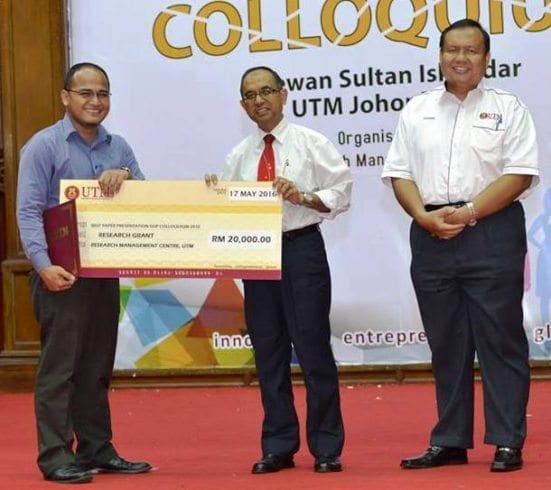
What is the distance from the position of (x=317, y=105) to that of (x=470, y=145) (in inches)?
128

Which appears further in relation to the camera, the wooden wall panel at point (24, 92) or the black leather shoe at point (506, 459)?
the wooden wall panel at point (24, 92)

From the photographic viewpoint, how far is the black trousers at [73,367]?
571 centimetres

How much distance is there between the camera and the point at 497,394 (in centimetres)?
565

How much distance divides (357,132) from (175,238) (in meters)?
3.21

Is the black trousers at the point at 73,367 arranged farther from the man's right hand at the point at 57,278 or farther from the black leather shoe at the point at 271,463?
the black leather shoe at the point at 271,463

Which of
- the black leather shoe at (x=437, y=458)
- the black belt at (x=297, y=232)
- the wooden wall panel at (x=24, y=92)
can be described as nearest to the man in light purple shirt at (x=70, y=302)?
the black belt at (x=297, y=232)

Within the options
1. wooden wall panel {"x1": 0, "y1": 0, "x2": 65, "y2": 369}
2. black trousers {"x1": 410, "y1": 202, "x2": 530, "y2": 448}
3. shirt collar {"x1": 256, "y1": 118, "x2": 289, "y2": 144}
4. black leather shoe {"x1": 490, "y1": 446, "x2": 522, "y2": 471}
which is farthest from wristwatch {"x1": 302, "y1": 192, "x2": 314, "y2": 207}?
wooden wall panel {"x1": 0, "y1": 0, "x2": 65, "y2": 369}

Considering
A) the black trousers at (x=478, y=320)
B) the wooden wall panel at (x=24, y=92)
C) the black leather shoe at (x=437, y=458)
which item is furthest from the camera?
the wooden wall panel at (x=24, y=92)

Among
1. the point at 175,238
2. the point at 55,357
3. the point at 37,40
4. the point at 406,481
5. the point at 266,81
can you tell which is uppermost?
the point at 37,40

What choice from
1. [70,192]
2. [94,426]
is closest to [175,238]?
[70,192]

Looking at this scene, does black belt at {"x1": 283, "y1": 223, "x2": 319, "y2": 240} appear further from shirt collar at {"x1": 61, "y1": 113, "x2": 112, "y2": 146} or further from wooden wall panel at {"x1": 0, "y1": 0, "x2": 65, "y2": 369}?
wooden wall panel at {"x1": 0, "y1": 0, "x2": 65, "y2": 369}

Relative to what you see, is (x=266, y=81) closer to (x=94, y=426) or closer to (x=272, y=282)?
(x=272, y=282)

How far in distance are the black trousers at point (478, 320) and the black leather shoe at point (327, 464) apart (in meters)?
0.40

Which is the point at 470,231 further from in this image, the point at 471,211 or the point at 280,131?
the point at 280,131
